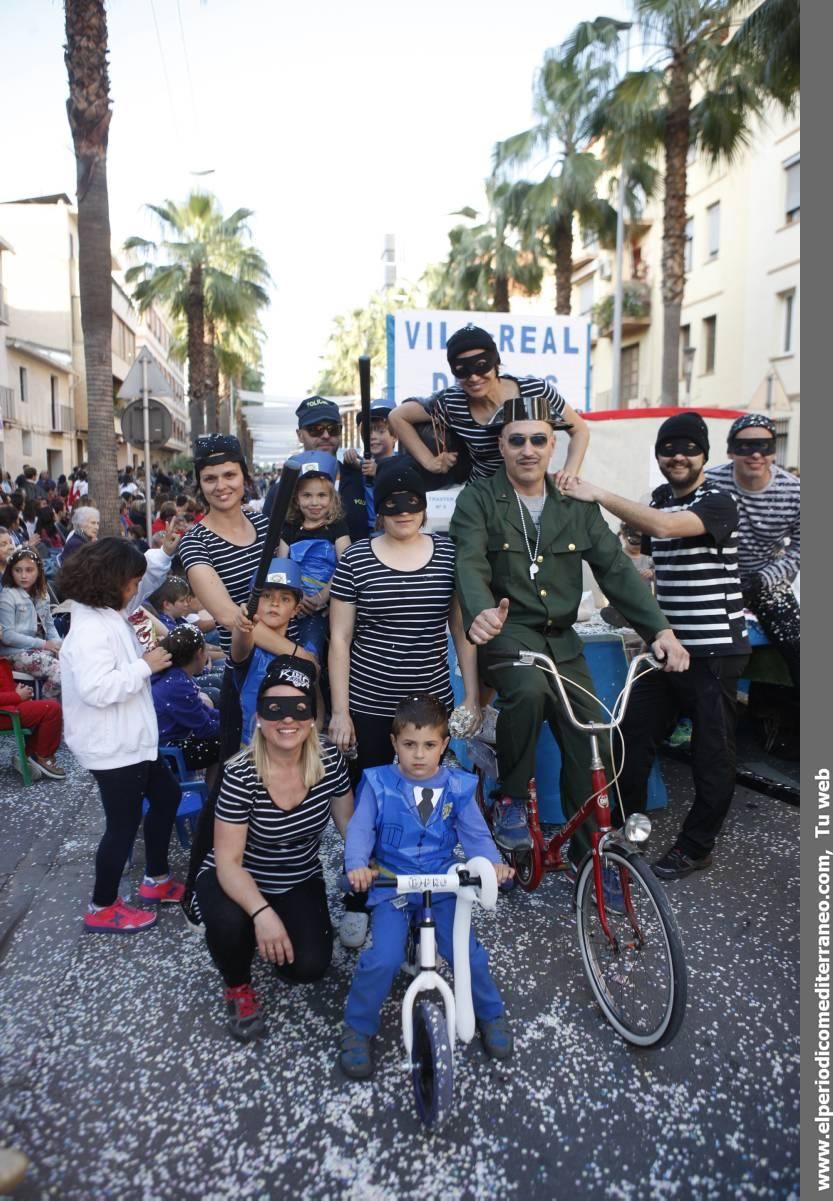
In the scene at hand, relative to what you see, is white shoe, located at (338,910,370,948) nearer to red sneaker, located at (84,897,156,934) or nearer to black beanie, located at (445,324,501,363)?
red sneaker, located at (84,897,156,934)

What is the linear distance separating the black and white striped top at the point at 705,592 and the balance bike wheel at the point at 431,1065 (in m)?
2.18

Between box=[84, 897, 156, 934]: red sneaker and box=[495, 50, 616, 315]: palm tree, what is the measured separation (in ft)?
65.9

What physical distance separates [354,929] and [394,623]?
1277 mm

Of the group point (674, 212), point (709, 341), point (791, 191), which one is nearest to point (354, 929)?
point (674, 212)

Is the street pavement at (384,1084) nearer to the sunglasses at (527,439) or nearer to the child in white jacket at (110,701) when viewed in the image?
the child in white jacket at (110,701)

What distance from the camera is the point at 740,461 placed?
452cm

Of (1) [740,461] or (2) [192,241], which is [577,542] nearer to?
(1) [740,461]

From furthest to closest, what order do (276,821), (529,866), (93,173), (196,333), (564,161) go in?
(196,333), (564,161), (93,173), (529,866), (276,821)

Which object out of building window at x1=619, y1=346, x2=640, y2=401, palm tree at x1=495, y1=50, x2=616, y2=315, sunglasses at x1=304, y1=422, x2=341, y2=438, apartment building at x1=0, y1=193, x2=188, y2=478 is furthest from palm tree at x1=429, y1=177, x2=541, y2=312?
sunglasses at x1=304, y1=422, x2=341, y2=438

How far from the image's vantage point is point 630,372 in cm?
3738

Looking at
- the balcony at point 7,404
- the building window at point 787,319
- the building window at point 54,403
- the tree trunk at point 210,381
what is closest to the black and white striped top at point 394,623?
the tree trunk at point 210,381

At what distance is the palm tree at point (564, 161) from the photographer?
1977cm

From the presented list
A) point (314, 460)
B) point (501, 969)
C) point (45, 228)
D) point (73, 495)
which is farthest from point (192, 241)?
point (501, 969)

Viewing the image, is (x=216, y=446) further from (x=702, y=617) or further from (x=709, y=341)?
(x=709, y=341)
